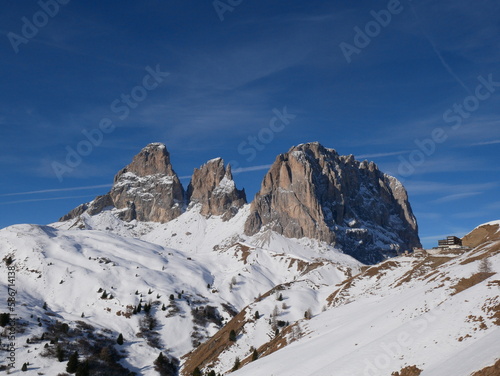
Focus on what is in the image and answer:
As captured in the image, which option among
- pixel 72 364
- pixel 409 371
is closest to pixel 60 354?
pixel 72 364

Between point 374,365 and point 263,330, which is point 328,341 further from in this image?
point 263,330

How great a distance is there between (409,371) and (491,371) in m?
8.24

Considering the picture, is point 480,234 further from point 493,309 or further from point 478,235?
point 493,309

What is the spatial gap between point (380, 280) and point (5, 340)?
91.2 meters

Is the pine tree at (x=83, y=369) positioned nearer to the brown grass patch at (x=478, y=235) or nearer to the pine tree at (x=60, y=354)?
the pine tree at (x=60, y=354)

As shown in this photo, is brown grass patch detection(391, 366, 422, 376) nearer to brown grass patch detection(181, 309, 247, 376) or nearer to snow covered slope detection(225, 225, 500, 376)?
snow covered slope detection(225, 225, 500, 376)

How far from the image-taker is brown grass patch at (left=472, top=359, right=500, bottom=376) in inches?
969

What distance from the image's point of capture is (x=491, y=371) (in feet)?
81.6

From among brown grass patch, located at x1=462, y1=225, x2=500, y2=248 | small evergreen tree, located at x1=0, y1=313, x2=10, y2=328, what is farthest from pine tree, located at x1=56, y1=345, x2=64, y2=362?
brown grass patch, located at x1=462, y1=225, x2=500, y2=248

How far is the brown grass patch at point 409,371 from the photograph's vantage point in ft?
103

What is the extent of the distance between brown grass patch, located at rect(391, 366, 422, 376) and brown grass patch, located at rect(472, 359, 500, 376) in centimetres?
638

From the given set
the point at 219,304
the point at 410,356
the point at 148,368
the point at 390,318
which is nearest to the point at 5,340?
the point at 148,368

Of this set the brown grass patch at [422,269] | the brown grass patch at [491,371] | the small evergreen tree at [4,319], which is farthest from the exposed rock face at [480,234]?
the small evergreen tree at [4,319]

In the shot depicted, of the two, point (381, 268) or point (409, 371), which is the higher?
point (381, 268)
